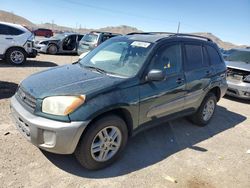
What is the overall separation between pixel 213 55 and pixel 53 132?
3941 millimetres

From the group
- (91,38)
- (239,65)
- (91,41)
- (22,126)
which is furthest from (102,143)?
(91,38)

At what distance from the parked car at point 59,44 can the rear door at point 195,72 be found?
1191 centimetres

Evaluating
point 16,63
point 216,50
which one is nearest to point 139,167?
point 216,50

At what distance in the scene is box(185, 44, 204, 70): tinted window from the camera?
14.9 ft

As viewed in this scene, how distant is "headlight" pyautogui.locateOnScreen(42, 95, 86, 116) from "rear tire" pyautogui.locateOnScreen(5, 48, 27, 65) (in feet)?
26.7

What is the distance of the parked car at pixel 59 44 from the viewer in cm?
1502

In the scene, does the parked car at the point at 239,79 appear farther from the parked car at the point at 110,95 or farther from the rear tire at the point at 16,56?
the rear tire at the point at 16,56

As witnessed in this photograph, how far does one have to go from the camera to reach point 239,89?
296 inches

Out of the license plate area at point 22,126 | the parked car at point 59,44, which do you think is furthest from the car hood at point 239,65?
the parked car at point 59,44

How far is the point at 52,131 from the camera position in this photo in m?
2.87

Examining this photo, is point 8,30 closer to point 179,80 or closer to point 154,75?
point 179,80

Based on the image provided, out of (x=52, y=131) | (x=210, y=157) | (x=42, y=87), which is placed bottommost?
(x=210, y=157)

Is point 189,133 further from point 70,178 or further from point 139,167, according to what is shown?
point 70,178

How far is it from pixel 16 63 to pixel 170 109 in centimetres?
821
